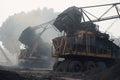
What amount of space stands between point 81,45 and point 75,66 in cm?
204

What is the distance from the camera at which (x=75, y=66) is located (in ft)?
71.9

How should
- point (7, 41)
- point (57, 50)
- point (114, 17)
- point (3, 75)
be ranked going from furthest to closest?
point (7, 41) → point (114, 17) → point (57, 50) → point (3, 75)

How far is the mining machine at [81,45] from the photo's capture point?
22.2 metres

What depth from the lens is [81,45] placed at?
73.3ft

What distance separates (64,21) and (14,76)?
12733 mm

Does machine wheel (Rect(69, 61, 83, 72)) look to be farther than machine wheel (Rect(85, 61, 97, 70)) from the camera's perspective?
No

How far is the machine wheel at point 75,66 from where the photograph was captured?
21.7 metres

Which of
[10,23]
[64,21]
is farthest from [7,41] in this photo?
[64,21]

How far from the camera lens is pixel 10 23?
203 ft

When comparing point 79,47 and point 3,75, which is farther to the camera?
point 79,47

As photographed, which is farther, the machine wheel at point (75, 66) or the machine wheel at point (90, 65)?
the machine wheel at point (90, 65)

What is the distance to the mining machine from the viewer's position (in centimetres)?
2219

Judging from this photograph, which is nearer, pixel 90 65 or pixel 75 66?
pixel 75 66

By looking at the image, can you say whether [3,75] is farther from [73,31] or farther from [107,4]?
[107,4]
